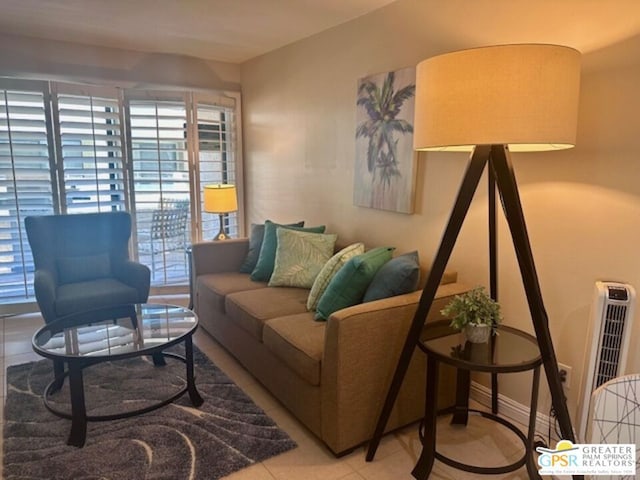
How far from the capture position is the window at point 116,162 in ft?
12.2

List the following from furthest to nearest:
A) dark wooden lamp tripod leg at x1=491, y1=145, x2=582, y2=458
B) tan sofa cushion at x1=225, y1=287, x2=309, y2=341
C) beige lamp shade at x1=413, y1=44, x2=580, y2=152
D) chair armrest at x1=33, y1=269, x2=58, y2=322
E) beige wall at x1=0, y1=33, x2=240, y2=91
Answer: beige wall at x1=0, y1=33, x2=240, y2=91 → chair armrest at x1=33, y1=269, x2=58, y2=322 → tan sofa cushion at x1=225, y1=287, x2=309, y2=341 → dark wooden lamp tripod leg at x1=491, y1=145, x2=582, y2=458 → beige lamp shade at x1=413, y1=44, x2=580, y2=152

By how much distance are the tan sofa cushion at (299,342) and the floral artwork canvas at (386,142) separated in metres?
0.91

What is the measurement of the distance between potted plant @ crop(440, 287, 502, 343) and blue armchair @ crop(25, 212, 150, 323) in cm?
239

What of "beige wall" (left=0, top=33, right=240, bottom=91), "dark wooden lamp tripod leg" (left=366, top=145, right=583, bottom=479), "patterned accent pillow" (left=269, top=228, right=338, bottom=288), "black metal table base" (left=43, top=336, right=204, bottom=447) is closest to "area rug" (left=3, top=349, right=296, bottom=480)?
"black metal table base" (left=43, top=336, right=204, bottom=447)

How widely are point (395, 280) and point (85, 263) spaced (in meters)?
2.58

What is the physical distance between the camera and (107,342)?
2352mm

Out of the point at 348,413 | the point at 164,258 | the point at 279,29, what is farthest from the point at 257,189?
the point at 348,413

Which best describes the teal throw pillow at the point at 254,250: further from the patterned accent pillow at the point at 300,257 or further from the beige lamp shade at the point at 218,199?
the beige lamp shade at the point at 218,199

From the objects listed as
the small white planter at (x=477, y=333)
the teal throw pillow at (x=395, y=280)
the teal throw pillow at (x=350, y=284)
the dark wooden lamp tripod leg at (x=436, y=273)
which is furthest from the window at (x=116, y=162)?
the small white planter at (x=477, y=333)

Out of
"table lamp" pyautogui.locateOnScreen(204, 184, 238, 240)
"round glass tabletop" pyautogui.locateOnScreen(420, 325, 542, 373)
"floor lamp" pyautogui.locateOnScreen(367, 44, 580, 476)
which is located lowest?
"round glass tabletop" pyautogui.locateOnScreen(420, 325, 542, 373)

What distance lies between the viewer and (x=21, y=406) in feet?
8.08

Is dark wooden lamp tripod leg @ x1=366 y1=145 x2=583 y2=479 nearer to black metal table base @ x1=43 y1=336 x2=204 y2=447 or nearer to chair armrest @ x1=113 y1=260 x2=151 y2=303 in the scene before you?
black metal table base @ x1=43 y1=336 x2=204 y2=447

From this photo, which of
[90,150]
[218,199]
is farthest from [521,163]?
[90,150]

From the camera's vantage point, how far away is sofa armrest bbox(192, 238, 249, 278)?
3.50 m
